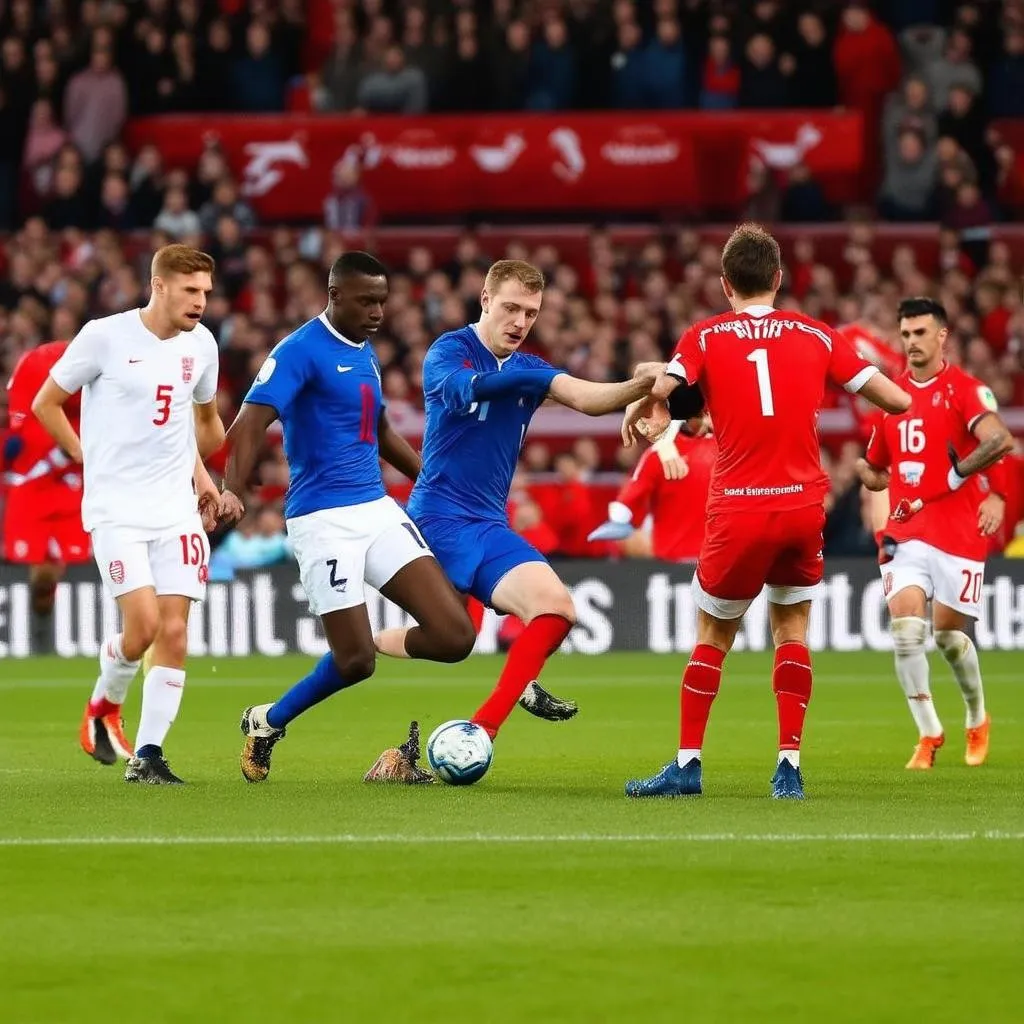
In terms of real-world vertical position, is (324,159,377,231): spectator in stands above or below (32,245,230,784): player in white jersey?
above

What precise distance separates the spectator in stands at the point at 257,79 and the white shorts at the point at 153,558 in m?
15.3

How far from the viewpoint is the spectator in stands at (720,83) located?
2333 centimetres

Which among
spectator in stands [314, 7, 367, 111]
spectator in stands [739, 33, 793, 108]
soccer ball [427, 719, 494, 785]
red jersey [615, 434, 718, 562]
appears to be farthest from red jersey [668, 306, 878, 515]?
spectator in stands [314, 7, 367, 111]

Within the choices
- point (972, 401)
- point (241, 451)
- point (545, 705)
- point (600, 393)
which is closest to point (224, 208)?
point (972, 401)

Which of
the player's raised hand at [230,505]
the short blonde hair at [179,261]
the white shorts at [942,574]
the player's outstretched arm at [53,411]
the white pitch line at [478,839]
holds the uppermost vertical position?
the short blonde hair at [179,261]

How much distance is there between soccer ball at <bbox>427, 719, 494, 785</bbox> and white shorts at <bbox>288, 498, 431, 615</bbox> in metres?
0.65

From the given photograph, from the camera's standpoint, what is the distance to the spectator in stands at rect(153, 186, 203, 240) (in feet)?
72.1

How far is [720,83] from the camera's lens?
920 inches

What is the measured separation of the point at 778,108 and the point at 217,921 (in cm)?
1851

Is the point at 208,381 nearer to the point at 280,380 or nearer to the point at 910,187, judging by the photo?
the point at 280,380

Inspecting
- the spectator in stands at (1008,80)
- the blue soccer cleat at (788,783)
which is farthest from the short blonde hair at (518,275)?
the spectator in stands at (1008,80)

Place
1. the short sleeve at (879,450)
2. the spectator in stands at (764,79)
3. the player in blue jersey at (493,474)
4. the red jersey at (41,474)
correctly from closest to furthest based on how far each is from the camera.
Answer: the player in blue jersey at (493,474)
the short sleeve at (879,450)
the red jersey at (41,474)
the spectator in stands at (764,79)

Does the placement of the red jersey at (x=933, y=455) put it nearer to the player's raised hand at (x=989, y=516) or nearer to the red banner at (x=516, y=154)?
the player's raised hand at (x=989, y=516)

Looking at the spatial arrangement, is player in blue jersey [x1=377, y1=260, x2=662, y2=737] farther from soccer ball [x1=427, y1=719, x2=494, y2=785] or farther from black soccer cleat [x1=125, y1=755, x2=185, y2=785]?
→ black soccer cleat [x1=125, y1=755, x2=185, y2=785]
